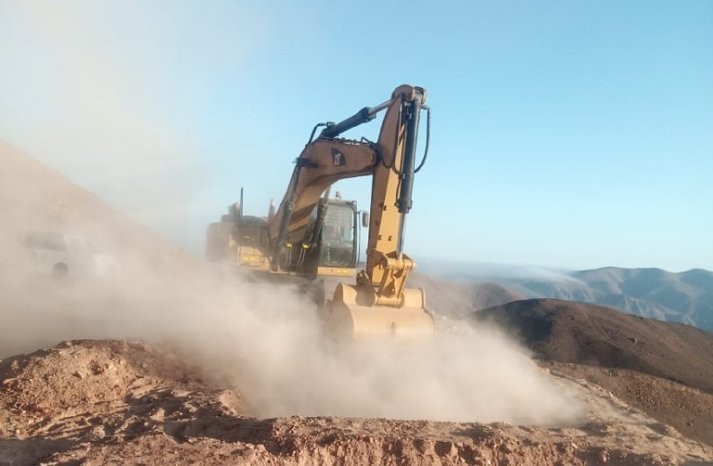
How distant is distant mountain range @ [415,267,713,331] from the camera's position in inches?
1373

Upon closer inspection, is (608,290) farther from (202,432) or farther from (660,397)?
(202,432)

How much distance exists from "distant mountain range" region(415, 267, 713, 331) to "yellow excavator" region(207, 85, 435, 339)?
62.2 ft

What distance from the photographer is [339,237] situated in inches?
487

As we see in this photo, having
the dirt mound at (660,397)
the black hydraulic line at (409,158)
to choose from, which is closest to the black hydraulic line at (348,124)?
the black hydraulic line at (409,158)

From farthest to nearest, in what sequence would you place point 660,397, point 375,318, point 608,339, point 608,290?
1. point 608,290
2. point 608,339
3. point 660,397
4. point 375,318

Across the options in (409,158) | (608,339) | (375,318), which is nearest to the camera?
(375,318)

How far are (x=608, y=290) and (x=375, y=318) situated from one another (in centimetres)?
4327

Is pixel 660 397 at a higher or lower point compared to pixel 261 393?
lower

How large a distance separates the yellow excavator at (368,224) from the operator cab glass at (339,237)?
0.03 metres

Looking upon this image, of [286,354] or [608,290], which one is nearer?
[286,354]

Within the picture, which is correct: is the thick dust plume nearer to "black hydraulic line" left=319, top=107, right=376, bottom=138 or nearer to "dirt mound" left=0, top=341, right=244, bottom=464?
"dirt mound" left=0, top=341, right=244, bottom=464

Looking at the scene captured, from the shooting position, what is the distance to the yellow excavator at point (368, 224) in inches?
300

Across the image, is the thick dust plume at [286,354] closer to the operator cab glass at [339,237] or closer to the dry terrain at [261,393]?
the dry terrain at [261,393]

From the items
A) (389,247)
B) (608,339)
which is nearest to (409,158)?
(389,247)
